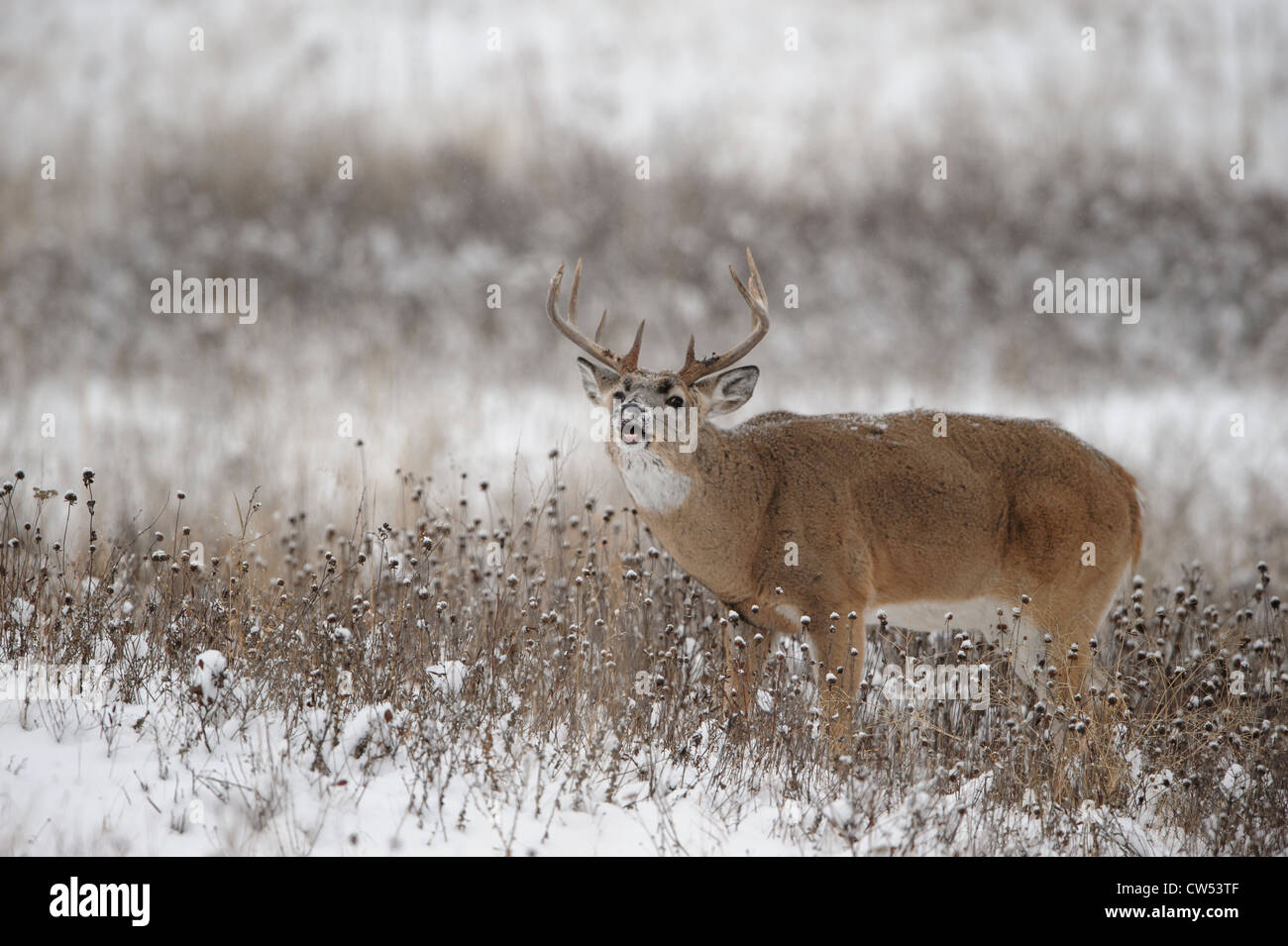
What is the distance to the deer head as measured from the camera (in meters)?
7.05

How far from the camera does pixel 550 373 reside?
1538 cm

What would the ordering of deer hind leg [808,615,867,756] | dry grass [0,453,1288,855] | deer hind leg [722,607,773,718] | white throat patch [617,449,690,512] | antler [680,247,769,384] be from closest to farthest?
dry grass [0,453,1288,855], deer hind leg [808,615,867,756], deer hind leg [722,607,773,718], white throat patch [617,449,690,512], antler [680,247,769,384]

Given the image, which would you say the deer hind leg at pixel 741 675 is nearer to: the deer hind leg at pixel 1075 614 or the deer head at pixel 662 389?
the deer head at pixel 662 389

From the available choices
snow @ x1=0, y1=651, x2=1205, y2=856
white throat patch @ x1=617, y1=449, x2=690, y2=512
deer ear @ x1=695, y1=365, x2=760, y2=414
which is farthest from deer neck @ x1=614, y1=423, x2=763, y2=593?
snow @ x1=0, y1=651, x2=1205, y2=856

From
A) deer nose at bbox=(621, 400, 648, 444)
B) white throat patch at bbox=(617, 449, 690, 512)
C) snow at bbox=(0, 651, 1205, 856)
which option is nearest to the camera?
snow at bbox=(0, 651, 1205, 856)

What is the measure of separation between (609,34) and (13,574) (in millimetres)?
20512

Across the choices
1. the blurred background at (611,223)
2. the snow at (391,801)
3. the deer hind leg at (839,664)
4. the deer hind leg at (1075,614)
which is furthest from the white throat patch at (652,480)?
the blurred background at (611,223)

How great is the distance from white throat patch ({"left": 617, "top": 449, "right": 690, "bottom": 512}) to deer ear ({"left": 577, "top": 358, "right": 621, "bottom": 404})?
0.45 meters

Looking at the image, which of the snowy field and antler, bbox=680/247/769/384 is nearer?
the snowy field

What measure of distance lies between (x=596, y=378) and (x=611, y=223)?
43.2 feet

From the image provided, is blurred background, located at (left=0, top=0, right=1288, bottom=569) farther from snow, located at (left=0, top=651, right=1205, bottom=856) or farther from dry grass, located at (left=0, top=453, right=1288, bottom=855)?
snow, located at (left=0, top=651, right=1205, bottom=856)

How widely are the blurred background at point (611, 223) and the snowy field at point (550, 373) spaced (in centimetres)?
8

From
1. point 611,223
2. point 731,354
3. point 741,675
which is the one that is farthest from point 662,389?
point 611,223
